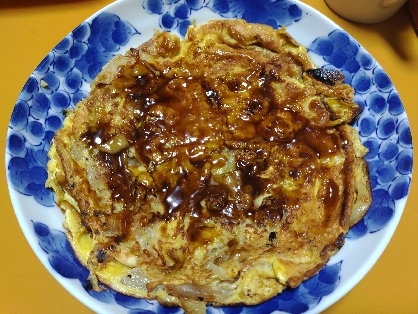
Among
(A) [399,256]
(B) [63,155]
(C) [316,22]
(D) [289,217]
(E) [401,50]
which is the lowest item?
(A) [399,256]

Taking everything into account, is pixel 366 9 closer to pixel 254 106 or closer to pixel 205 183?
pixel 254 106

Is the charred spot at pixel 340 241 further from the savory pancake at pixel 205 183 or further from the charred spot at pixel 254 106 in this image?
the charred spot at pixel 254 106

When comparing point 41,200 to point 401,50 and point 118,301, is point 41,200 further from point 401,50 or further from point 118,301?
point 401,50

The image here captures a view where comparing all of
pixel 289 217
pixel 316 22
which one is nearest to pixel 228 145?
pixel 289 217

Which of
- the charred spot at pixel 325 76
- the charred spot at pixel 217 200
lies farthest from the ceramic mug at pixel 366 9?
the charred spot at pixel 217 200

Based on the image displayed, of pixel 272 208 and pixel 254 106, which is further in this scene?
pixel 254 106

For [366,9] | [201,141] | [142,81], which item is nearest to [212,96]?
[201,141]
